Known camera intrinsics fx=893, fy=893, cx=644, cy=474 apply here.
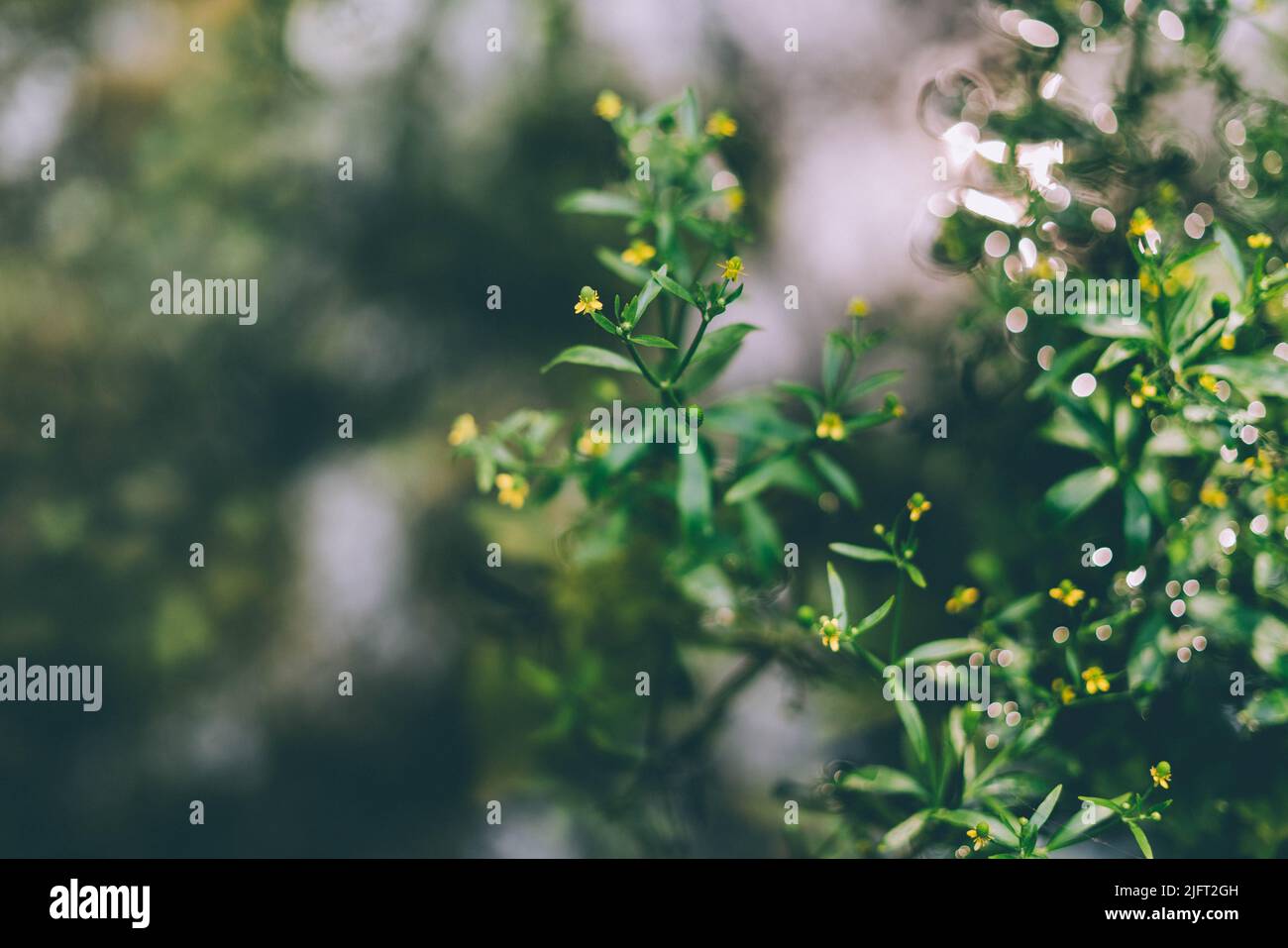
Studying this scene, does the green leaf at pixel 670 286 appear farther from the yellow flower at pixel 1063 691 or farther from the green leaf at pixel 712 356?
the yellow flower at pixel 1063 691

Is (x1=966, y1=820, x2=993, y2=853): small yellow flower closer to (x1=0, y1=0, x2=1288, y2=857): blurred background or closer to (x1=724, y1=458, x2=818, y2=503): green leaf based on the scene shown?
(x1=724, y1=458, x2=818, y2=503): green leaf

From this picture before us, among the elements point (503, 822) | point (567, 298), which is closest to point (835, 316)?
point (567, 298)

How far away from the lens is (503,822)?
2.38 meters

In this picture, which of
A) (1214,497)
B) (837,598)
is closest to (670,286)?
(837,598)

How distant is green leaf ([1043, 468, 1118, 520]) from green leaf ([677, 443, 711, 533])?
0.66 metres

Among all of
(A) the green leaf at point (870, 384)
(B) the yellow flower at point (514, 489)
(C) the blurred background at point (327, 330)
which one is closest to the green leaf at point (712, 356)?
(A) the green leaf at point (870, 384)

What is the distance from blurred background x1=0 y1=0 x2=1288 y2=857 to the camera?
96.1 inches

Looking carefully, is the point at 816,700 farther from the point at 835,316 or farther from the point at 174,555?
the point at 174,555

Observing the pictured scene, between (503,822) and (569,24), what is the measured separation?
2.20 meters

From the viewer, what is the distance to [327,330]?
251 cm

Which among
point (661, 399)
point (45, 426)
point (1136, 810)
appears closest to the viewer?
point (1136, 810)

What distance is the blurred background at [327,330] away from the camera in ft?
8.01

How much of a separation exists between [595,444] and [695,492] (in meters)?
0.24

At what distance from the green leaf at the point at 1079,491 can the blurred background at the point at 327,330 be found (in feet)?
2.49
